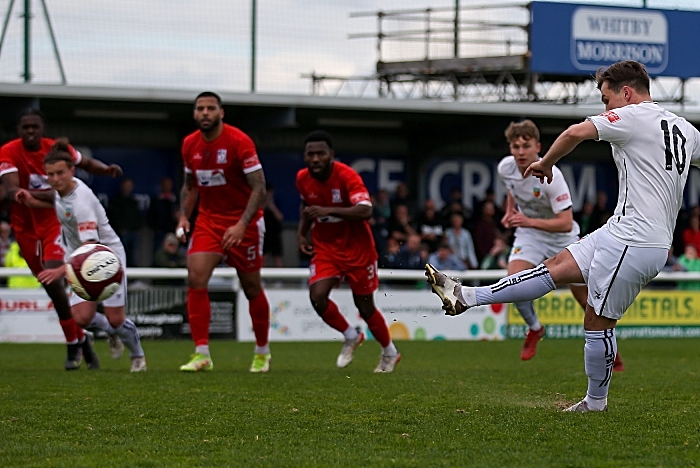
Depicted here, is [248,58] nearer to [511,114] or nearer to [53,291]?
[511,114]

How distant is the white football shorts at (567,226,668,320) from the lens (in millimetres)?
6375

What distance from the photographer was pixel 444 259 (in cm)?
1792

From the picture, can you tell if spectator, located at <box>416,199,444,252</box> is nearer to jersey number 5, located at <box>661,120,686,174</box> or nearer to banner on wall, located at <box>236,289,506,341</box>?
banner on wall, located at <box>236,289,506,341</box>

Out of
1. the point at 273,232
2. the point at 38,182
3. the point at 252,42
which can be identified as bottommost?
the point at 273,232

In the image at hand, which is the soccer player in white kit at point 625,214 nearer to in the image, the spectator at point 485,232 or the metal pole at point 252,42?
the metal pole at point 252,42

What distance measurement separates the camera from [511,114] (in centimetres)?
1986

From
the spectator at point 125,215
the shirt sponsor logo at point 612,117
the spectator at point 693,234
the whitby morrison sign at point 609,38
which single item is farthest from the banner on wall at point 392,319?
the shirt sponsor logo at point 612,117

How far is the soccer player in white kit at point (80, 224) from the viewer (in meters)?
9.81

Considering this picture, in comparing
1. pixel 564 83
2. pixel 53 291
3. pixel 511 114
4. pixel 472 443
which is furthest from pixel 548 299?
pixel 472 443

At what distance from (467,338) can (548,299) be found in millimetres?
1512

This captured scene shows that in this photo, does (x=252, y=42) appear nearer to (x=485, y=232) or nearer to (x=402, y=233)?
(x=402, y=233)

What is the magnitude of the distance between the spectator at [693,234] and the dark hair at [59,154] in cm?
1413

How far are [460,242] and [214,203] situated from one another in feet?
30.9

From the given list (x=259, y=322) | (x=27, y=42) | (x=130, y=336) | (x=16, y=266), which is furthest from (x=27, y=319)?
(x=259, y=322)
